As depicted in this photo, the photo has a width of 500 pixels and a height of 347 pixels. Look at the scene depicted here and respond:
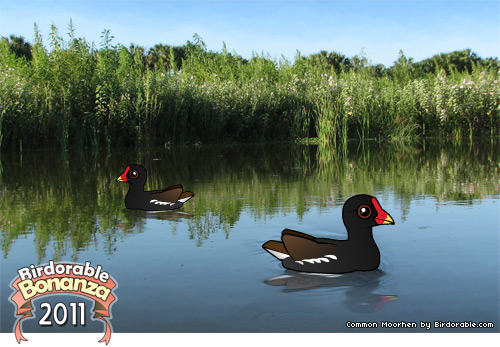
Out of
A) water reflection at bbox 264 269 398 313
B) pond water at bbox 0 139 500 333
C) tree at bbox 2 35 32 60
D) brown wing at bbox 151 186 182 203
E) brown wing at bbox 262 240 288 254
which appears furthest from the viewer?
tree at bbox 2 35 32 60

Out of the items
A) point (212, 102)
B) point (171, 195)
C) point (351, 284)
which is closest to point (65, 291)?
point (351, 284)

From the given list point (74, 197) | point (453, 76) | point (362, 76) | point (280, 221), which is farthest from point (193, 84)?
point (280, 221)

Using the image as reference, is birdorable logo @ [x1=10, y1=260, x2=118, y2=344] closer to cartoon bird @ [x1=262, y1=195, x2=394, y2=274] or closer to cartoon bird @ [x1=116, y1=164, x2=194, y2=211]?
cartoon bird @ [x1=262, y1=195, x2=394, y2=274]

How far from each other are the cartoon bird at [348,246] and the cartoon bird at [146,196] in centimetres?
263

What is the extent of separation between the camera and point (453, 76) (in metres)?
21.1

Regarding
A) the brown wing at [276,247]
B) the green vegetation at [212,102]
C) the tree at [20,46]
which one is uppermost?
the tree at [20,46]

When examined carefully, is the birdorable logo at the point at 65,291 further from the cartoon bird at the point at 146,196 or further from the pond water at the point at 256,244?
the cartoon bird at the point at 146,196

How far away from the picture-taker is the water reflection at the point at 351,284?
3.54 m

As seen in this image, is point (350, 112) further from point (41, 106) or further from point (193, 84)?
point (41, 106)

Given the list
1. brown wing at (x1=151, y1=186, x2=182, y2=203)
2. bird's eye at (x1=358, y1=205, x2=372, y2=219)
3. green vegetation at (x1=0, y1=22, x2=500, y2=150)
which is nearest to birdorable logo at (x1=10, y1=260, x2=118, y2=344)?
bird's eye at (x1=358, y1=205, x2=372, y2=219)

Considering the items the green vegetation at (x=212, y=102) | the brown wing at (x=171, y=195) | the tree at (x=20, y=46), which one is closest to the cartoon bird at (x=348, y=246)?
the brown wing at (x=171, y=195)

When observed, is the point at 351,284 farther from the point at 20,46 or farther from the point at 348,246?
the point at 20,46

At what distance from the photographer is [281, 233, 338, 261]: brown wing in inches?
156

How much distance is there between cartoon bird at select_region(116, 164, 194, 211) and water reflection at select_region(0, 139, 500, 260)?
0.15 meters
